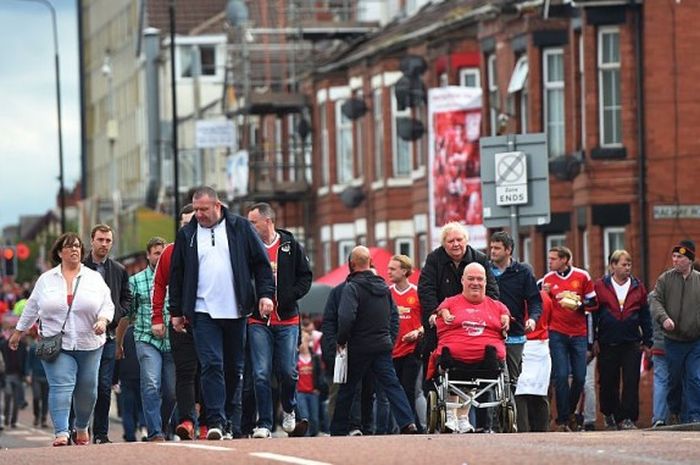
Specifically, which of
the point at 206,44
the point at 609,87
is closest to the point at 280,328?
the point at 609,87

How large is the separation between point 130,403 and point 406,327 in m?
3.78

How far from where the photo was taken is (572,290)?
84.5 ft

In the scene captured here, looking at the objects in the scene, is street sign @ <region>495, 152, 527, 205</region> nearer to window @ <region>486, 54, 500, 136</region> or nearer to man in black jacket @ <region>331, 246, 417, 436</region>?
man in black jacket @ <region>331, 246, 417, 436</region>

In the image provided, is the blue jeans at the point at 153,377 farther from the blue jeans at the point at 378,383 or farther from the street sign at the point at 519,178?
the street sign at the point at 519,178

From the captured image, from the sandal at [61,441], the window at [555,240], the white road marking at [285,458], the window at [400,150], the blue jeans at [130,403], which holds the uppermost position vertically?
the window at [400,150]

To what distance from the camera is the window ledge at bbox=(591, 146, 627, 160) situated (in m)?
42.3

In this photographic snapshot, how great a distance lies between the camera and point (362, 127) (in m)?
59.6

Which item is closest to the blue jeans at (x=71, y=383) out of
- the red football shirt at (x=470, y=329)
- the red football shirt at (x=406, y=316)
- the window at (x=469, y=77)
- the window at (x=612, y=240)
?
the red football shirt at (x=470, y=329)

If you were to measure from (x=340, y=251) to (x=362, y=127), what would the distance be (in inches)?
160

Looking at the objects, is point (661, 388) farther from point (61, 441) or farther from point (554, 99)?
point (554, 99)

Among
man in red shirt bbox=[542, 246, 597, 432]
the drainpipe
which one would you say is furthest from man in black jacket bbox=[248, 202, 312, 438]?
the drainpipe

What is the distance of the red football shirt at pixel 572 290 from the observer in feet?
84.5

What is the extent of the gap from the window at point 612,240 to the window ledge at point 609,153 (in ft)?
4.06

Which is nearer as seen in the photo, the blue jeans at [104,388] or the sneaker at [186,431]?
the sneaker at [186,431]
